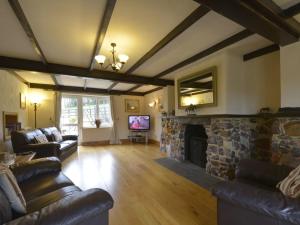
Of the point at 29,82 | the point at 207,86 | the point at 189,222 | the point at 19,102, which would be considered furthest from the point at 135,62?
the point at 29,82

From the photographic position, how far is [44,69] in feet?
12.9

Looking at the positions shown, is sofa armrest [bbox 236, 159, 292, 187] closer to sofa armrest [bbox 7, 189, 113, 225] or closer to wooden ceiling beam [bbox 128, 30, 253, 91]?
sofa armrest [bbox 7, 189, 113, 225]

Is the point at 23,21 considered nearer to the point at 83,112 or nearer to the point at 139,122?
the point at 83,112

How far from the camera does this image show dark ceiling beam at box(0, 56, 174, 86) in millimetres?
3613

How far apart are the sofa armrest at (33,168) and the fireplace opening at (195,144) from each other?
304 centimetres

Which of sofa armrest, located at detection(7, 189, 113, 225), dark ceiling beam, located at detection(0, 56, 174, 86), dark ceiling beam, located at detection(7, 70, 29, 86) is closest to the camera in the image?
sofa armrest, located at detection(7, 189, 113, 225)

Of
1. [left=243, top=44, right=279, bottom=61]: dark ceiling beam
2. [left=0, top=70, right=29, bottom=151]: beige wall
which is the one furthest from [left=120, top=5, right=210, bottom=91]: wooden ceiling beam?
[left=0, top=70, right=29, bottom=151]: beige wall

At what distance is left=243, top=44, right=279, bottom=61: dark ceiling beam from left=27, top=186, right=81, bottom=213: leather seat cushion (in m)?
3.62

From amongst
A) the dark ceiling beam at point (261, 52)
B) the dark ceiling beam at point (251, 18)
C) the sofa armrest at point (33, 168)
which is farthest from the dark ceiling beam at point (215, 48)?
the sofa armrest at point (33, 168)

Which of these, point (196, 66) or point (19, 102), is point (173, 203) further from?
point (19, 102)

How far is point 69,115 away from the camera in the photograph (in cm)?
725

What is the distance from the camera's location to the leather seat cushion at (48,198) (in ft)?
4.91

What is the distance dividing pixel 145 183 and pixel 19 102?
446cm

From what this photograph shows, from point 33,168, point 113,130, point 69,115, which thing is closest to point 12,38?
point 33,168
